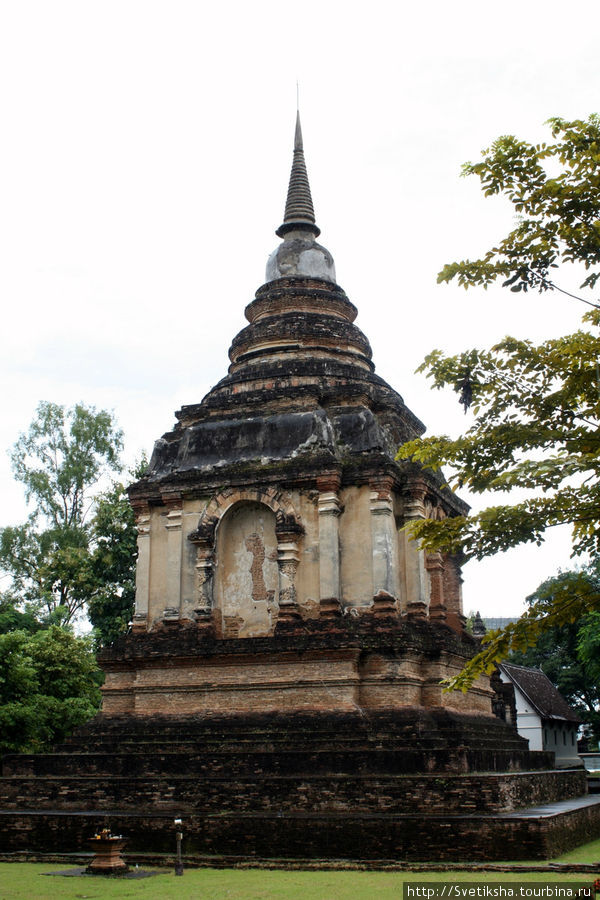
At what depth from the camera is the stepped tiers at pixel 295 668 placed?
1352 cm

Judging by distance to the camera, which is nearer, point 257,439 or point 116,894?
point 116,894

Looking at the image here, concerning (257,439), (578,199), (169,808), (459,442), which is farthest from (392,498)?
(578,199)

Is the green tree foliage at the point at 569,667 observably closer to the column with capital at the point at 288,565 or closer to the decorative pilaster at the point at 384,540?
the decorative pilaster at the point at 384,540

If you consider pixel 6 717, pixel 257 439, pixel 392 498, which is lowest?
pixel 6 717

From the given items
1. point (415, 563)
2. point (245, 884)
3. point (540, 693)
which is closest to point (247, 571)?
point (415, 563)

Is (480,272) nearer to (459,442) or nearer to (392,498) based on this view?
(459,442)

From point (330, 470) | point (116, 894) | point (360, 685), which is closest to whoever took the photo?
point (116, 894)

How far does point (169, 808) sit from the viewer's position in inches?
587

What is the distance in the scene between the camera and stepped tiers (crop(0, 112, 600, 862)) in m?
13.5

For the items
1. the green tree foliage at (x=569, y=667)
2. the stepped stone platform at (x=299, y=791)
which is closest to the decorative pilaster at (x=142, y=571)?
the stepped stone platform at (x=299, y=791)

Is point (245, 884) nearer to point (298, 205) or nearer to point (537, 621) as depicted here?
point (537, 621)

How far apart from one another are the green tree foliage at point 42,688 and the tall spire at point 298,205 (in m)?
13.3

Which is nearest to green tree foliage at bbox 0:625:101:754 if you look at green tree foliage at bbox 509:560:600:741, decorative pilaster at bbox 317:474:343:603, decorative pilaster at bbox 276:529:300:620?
decorative pilaster at bbox 276:529:300:620

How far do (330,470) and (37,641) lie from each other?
1389 centimetres
